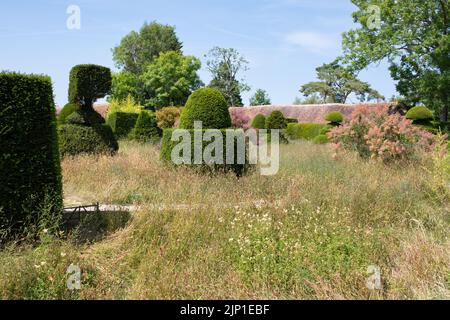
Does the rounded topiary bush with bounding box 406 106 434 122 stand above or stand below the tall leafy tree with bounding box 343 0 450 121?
below

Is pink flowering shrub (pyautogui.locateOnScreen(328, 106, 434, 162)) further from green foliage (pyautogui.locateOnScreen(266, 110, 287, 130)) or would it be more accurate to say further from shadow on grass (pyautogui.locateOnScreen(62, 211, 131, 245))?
green foliage (pyautogui.locateOnScreen(266, 110, 287, 130))

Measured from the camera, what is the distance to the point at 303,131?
27141 millimetres

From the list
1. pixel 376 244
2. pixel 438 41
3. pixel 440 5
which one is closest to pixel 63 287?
pixel 376 244

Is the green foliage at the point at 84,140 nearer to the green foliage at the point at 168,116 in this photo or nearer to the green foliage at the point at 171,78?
the green foliage at the point at 168,116

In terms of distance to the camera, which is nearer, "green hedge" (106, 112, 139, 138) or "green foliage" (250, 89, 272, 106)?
"green hedge" (106, 112, 139, 138)

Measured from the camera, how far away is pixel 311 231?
5312mm

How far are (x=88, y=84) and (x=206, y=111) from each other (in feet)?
16.8

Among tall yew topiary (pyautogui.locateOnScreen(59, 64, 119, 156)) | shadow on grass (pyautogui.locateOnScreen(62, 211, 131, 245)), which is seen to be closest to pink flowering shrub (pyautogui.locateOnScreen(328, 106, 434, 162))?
tall yew topiary (pyautogui.locateOnScreen(59, 64, 119, 156))

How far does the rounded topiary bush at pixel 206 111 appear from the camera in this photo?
994cm

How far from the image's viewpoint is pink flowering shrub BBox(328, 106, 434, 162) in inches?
417

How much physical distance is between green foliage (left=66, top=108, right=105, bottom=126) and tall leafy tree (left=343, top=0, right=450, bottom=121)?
1475 cm

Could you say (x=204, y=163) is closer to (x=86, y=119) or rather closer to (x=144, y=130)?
(x=86, y=119)

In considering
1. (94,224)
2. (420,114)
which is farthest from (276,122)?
(94,224)
